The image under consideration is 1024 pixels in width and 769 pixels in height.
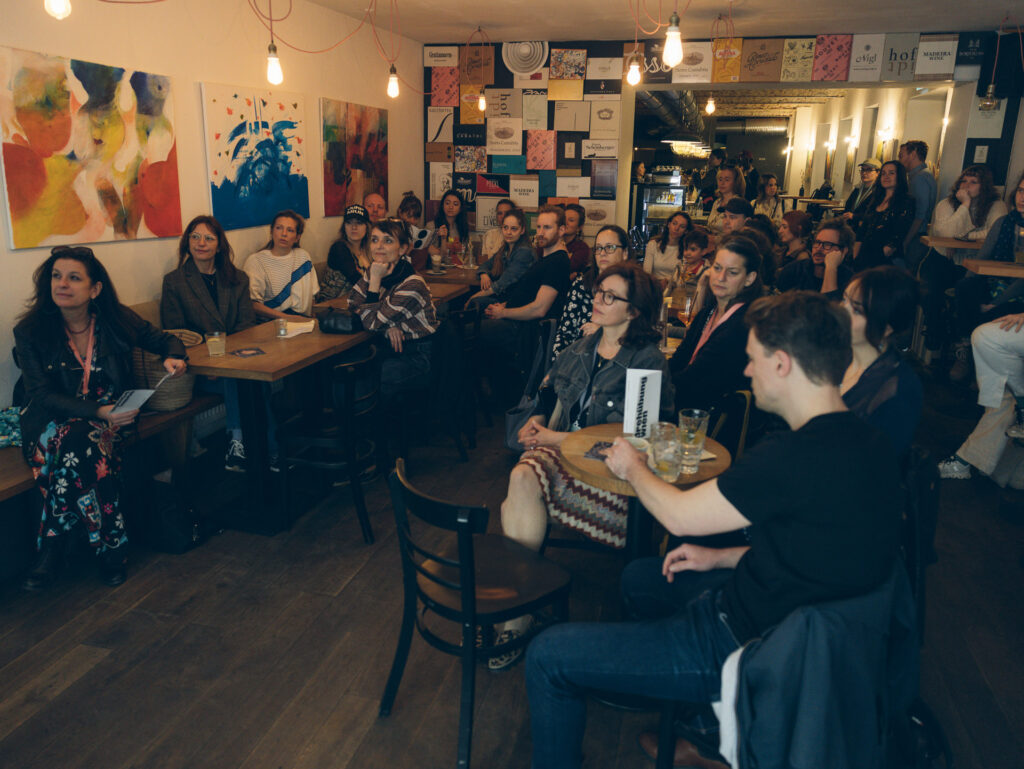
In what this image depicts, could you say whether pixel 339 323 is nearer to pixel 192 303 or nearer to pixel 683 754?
pixel 192 303

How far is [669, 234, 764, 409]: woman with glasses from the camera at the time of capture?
3.07 metres

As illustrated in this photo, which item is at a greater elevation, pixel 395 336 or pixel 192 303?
pixel 192 303

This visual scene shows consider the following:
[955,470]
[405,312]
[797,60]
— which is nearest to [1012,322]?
[955,470]

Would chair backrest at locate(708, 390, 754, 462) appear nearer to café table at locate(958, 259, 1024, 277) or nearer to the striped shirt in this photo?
the striped shirt

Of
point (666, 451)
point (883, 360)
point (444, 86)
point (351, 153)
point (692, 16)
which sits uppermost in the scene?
point (692, 16)

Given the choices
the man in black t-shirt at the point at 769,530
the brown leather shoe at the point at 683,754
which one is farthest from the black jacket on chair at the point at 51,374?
the brown leather shoe at the point at 683,754

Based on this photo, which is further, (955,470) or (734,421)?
(955,470)

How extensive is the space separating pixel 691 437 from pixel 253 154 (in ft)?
13.3

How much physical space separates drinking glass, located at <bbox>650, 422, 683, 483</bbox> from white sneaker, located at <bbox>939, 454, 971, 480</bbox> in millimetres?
3023

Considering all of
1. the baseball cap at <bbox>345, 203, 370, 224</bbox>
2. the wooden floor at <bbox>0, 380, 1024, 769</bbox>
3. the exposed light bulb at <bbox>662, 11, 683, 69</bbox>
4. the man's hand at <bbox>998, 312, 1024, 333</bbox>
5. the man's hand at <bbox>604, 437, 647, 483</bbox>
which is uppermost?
the exposed light bulb at <bbox>662, 11, 683, 69</bbox>

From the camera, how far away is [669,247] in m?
6.30

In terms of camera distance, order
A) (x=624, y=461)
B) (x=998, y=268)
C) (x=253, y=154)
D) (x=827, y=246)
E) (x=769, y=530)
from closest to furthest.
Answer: (x=769, y=530), (x=624, y=461), (x=998, y=268), (x=827, y=246), (x=253, y=154)

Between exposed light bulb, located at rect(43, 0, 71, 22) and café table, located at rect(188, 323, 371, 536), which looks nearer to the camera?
exposed light bulb, located at rect(43, 0, 71, 22)

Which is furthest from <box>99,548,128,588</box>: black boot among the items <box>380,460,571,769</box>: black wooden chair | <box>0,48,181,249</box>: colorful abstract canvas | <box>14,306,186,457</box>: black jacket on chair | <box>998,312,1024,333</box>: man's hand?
<box>998,312,1024,333</box>: man's hand
